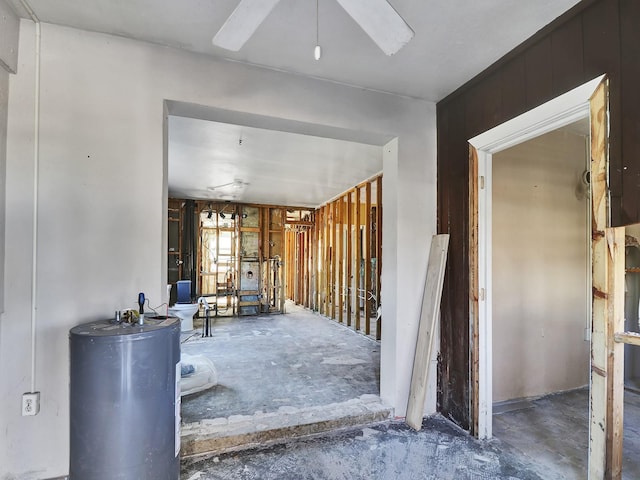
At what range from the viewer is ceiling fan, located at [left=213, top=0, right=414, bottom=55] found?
1.19 meters

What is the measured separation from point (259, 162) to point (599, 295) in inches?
155

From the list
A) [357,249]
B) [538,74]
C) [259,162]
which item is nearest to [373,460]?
[538,74]

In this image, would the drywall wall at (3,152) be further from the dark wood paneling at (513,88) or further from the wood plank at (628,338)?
the wood plank at (628,338)

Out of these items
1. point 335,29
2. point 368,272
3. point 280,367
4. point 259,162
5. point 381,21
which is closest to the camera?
point 381,21

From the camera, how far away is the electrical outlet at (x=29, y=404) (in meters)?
1.78

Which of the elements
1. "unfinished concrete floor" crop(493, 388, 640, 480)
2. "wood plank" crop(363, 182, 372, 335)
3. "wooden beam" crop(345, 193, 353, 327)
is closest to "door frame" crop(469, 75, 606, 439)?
"unfinished concrete floor" crop(493, 388, 640, 480)

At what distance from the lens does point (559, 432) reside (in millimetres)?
2482

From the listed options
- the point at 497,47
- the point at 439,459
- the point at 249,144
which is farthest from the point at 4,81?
the point at 439,459

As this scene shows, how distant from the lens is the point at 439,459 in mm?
2105

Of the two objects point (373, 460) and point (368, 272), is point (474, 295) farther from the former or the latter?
point (368, 272)

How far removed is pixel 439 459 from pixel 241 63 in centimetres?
288

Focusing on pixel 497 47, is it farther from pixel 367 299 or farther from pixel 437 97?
pixel 367 299

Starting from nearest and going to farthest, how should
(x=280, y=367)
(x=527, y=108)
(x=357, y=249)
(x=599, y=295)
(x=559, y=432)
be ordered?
(x=599, y=295)
(x=527, y=108)
(x=559, y=432)
(x=280, y=367)
(x=357, y=249)

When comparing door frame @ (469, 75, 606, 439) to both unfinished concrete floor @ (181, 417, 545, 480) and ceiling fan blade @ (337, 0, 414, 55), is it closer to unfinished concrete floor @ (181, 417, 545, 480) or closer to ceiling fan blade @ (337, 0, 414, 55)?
unfinished concrete floor @ (181, 417, 545, 480)
